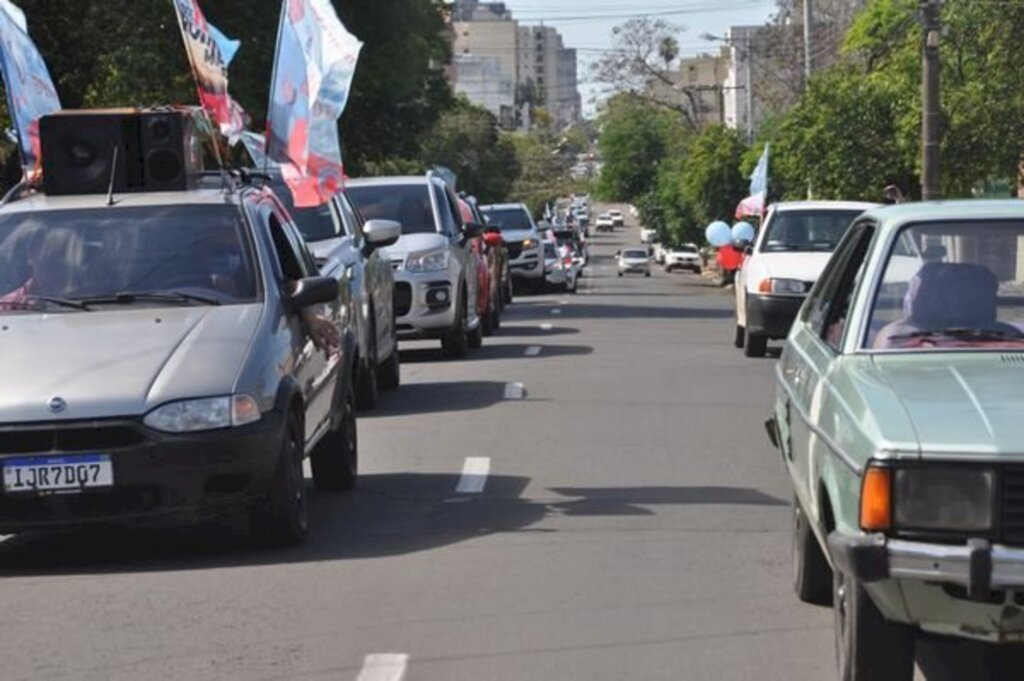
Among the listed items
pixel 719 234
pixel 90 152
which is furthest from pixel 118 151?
pixel 719 234

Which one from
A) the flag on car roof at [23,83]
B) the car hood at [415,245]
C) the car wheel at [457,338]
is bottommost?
the car wheel at [457,338]

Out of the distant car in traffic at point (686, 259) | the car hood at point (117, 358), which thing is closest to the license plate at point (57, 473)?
the car hood at point (117, 358)

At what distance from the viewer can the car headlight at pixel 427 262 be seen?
20688mm

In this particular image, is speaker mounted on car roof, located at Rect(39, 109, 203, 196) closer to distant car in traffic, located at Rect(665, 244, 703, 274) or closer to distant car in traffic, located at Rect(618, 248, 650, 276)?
distant car in traffic, located at Rect(618, 248, 650, 276)

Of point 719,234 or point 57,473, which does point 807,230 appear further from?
point 57,473

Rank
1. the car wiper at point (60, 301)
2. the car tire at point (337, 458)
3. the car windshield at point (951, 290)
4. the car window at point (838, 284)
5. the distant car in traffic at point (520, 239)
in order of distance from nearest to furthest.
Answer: the car windshield at point (951, 290), the car window at point (838, 284), the car wiper at point (60, 301), the car tire at point (337, 458), the distant car in traffic at point (520, 239)

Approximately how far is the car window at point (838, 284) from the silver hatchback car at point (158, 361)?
104 inches

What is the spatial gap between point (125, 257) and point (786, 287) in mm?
11274

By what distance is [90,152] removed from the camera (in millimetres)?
11453

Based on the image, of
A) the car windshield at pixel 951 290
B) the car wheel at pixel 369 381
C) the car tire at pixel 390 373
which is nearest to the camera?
the car windshield at pixel 951 290

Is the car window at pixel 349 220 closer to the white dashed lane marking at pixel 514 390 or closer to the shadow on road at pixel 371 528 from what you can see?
the white dashed lane marking at pixel 514 390

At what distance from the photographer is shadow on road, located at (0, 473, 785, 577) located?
976 cm

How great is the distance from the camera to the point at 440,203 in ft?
70.9

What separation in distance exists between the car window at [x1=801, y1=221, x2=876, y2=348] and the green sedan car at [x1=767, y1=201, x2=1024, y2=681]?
13 millimetres
